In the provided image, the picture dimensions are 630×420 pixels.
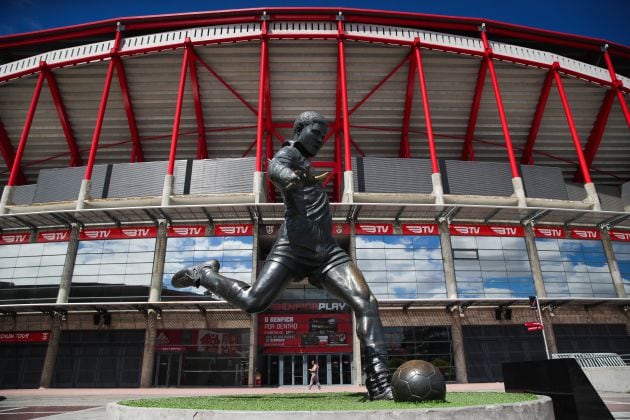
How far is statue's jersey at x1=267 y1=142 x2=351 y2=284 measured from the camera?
4379mm

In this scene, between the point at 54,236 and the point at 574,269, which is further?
the point at 574,269

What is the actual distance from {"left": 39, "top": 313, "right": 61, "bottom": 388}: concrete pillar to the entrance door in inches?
216

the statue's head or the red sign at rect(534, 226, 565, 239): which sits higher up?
the red sign at rect(534, 226, 565, 239)

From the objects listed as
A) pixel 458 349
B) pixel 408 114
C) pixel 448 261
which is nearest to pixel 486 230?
pixel 448 261

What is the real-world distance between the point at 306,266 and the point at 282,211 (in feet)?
56.5

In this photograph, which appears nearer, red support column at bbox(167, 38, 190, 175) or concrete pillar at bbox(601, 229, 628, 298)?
red support column at bbox(167, 38, 190, 175)

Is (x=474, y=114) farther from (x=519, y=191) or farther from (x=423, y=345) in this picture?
(x=423, y=345)

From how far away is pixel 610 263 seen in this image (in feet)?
76.4

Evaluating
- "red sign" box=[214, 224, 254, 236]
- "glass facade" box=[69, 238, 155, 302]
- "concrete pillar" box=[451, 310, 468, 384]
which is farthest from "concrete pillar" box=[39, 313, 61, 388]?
"concrete pillar" box=[451, 310, 468, 384]

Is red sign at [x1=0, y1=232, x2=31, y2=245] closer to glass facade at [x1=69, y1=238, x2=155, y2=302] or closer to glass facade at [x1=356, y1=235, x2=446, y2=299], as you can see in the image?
glass facade at [x1=69, y1=238, x2=155, y2=302]

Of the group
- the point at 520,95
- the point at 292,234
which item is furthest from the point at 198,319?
the point at 520,95

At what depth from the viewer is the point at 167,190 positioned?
2144cm

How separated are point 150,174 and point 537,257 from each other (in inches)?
896

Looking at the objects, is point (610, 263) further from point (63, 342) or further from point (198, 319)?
point (63, 342)
